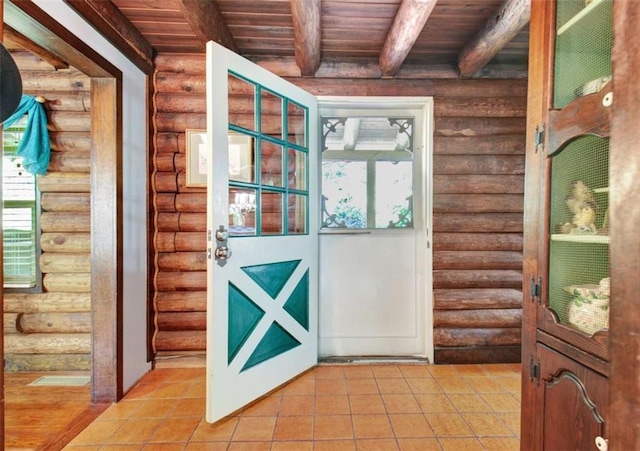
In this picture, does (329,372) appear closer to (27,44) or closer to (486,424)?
(486,424)

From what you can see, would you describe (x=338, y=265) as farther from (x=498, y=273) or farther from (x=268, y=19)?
(x=268, y=19)


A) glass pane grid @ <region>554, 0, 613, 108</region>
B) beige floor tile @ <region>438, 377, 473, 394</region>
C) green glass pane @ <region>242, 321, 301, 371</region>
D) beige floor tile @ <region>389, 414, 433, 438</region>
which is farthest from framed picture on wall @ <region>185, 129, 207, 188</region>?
beige floor tile @ <region>438, 377, 473, 394</region>

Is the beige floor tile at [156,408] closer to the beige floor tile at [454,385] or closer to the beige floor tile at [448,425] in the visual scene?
the beige floor tile at [448,425]

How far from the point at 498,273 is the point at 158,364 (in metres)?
2.76

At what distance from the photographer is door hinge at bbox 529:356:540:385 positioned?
3.63ft

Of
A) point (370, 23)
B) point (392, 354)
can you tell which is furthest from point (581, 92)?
point (392, 354)

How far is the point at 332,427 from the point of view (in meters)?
1.72

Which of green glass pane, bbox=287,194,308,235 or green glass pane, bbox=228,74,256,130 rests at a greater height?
green glass pane, bbox=228,74,256,130

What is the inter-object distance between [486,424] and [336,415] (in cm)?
85

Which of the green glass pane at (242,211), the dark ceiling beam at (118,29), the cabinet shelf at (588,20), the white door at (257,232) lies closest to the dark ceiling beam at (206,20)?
the white door at (257,232)

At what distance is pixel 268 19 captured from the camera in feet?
6.51

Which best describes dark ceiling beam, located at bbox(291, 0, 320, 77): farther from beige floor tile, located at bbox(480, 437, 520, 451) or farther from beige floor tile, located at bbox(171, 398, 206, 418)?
beige floor tile, located at bbox(480, 437, 520, 451)

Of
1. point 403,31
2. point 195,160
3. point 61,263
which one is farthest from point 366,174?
point 61,263

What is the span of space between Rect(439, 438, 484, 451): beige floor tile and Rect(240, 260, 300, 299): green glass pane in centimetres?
125
